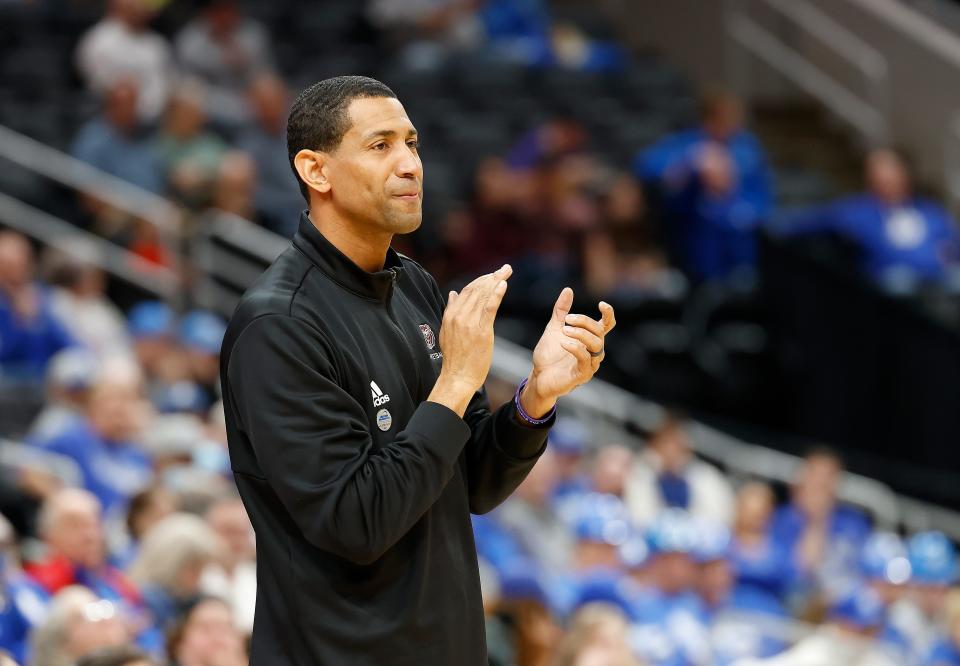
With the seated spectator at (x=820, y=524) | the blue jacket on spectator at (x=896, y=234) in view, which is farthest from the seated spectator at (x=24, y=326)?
the blue jacket on spectator at (x=896, y=234)

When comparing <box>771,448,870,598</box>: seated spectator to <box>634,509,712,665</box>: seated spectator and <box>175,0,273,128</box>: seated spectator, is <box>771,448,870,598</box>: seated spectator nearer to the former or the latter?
<box>634,509,712,665</box>: seated spectator

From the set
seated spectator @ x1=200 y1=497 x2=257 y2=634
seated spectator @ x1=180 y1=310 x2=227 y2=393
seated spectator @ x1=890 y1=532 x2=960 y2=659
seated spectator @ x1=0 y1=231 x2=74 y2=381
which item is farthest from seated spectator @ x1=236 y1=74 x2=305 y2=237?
seated spectator @ x1=890 y1=532 x2=960 y2=659

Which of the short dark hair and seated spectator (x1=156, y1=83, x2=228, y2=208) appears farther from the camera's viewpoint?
seated spectator (x1=156, y1=83, x2=228, y2=208)

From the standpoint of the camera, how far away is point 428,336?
7.92 feet

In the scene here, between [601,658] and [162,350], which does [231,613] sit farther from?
[162,350]

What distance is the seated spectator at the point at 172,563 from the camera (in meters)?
5.11

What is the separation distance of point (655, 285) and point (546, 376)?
7.52m

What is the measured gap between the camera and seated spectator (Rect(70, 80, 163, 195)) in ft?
28.7

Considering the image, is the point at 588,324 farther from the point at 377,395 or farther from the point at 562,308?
the point at 377,395

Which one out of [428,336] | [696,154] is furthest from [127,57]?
[428,336]

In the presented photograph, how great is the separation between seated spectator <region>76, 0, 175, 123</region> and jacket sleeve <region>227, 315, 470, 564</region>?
7555 millimetres

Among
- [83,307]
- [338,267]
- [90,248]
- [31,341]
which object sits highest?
[90,248]

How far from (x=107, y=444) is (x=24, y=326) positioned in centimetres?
110

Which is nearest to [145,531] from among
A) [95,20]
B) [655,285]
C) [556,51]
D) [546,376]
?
[546,376]
